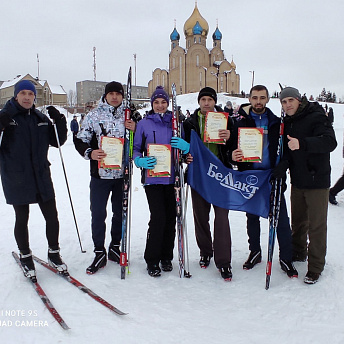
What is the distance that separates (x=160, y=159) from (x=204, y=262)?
149cm

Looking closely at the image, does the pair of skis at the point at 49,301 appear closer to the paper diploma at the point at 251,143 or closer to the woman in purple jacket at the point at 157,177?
Answer: the woman in purple jacket at the point at 157,177

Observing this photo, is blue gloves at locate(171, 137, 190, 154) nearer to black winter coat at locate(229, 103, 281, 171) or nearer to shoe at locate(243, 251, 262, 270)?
black winter coat at locate(229, 103, 281, 171)

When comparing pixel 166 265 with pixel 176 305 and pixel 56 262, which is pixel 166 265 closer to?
pixel 176 305

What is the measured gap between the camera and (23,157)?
3479 millimetres

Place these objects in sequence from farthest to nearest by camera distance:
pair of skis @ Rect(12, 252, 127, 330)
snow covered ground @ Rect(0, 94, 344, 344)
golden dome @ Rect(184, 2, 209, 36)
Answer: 1. golden dome @ Rect(184, 2, 209, 36)
2. pair of skis @ Rect(12, 252, 127, 330)
3. snow covered ground @ Rect(0, 94, 344, 344)

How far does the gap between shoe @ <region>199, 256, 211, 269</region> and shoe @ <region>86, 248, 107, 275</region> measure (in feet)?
3.98

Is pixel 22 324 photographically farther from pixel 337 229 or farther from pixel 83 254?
pixel 337 229

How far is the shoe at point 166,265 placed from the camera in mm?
3934

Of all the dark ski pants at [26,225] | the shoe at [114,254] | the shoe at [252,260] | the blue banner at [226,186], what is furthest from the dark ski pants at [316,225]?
the dark ski pants at [26,225]

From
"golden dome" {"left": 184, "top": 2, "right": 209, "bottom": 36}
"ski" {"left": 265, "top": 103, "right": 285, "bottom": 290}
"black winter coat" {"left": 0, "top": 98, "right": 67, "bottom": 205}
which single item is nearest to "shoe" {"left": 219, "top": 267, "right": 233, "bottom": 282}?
"ski" {"left": 265, "top": 103, "right": 285, "bottom": 290}

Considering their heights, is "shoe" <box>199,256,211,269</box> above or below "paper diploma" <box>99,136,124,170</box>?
below

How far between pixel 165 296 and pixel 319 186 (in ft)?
6.65

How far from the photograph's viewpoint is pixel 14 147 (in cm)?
344

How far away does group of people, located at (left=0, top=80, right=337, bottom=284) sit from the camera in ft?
11.4
